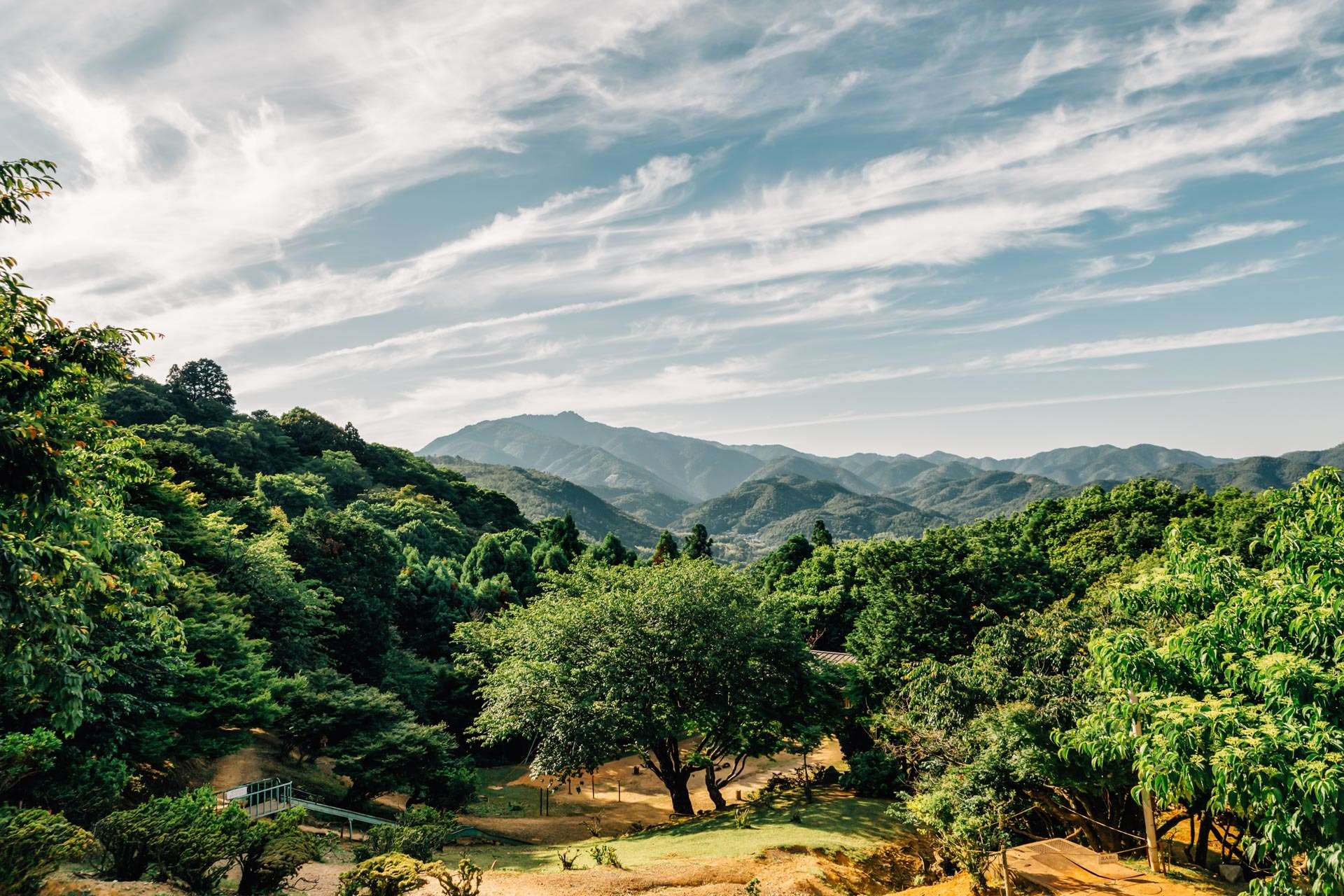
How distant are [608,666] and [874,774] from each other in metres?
8.59

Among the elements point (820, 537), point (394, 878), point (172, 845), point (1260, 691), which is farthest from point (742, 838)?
point (820, 537)

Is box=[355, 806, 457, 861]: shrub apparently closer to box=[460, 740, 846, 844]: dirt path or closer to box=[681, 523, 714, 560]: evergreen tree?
box=[460, 740, 846, 844]: dirt path

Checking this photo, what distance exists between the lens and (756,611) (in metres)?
20.8

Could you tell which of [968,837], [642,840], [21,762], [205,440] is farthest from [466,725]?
[205,440]

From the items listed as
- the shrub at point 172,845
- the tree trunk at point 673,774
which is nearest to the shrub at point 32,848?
the shrub at point 172,845

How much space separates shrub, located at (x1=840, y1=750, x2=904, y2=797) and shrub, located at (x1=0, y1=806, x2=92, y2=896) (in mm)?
18071

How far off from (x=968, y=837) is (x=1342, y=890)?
22.4ft

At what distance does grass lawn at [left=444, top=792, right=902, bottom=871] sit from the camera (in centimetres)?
1448

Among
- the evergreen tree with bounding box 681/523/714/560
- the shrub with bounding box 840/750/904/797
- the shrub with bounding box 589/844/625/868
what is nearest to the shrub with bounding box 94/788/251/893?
the shrub with bounding box 589/844/625/868

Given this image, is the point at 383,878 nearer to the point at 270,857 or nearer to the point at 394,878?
the point at 394,878

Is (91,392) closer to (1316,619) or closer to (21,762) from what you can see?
(21,762)

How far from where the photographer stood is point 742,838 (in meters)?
15.4

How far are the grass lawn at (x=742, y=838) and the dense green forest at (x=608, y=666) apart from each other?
119 cm

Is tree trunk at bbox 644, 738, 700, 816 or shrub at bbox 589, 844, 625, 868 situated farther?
tree trunk at bbox 644, 738, 700, 816
